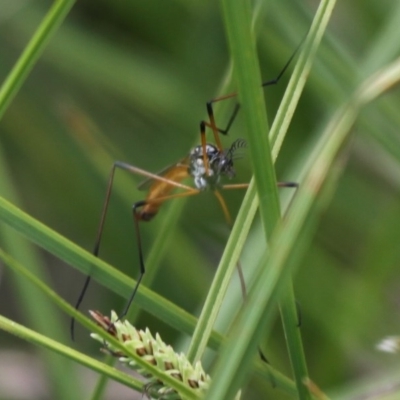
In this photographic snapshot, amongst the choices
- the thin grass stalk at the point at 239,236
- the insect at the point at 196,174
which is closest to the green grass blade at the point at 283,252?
the thin grass stalk at the point at 239,236

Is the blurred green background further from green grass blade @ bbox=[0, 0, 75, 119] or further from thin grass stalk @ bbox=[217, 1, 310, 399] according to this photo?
thin grass stalk @ bbox=[217, 1, 310, 399]

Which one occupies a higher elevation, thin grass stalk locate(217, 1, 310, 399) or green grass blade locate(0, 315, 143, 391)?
thin grass stalk locate(217, 1, 310, 399)

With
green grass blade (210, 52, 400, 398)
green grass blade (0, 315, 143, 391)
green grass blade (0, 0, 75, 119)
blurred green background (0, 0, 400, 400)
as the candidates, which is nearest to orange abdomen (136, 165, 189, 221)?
blurred green background (0, 0, 400, 400)

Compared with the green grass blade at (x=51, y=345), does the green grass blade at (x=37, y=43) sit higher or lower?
higher

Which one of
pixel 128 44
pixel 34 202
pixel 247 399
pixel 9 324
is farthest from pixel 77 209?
pixel 9 324

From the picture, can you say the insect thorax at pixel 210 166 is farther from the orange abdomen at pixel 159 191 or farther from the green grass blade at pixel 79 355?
the green grass blade at pixel 79 355

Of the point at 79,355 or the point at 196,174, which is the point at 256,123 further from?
the point at 196,174
